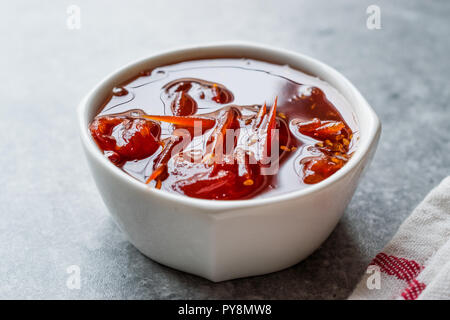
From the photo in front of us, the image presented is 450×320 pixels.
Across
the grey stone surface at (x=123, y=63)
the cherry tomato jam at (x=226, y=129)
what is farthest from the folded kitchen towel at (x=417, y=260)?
the cherry tomato jam at (x=226, y=129)

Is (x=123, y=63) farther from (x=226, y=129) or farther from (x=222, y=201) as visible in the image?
(x=222, y=201)

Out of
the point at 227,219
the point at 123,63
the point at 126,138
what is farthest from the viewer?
the point at 123,63

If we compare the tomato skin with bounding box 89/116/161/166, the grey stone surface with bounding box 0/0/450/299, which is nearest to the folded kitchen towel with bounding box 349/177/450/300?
the grey stone surface with bounding box 0/0/450/299

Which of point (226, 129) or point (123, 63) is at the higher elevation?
point (226, 129)

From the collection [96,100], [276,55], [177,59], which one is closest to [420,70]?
[276,55]

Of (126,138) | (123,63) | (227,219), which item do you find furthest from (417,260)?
(123,63)
